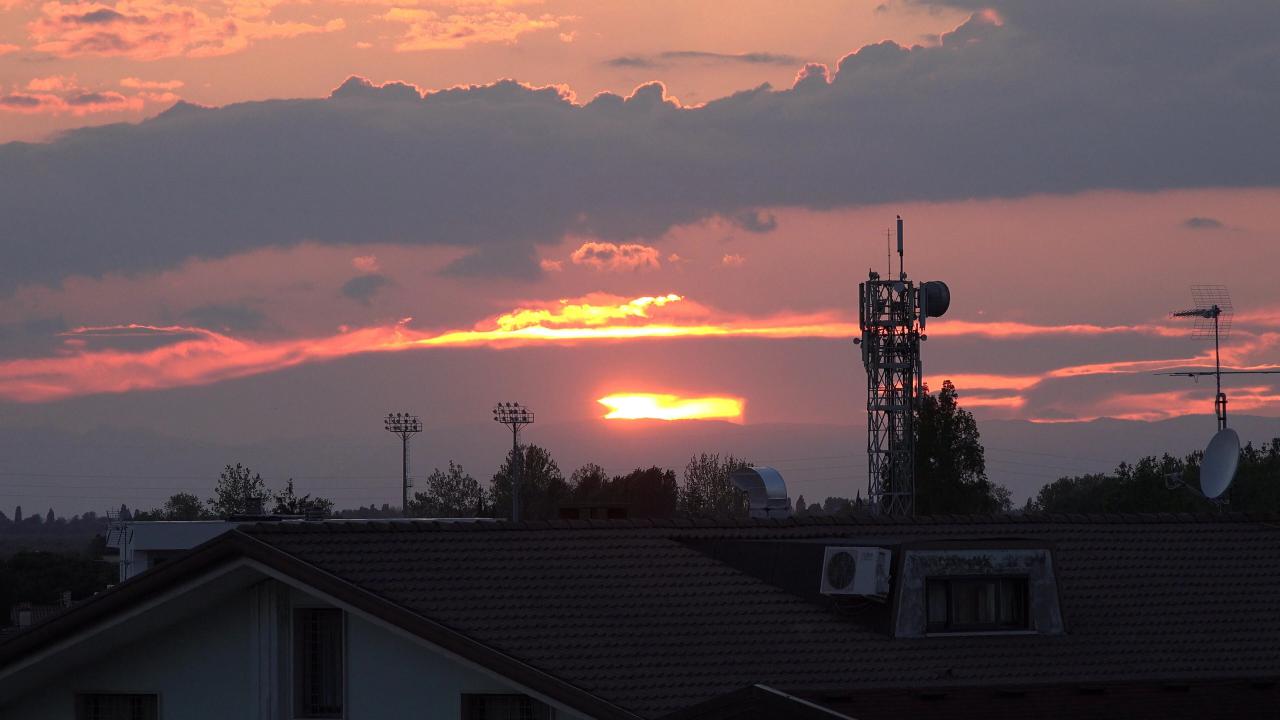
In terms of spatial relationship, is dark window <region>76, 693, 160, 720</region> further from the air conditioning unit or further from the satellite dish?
the satellite dish

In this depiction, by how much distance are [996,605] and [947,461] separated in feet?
252

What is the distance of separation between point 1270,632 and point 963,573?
5240 mm

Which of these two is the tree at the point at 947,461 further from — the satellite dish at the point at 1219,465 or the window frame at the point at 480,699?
the window frame at the point at 480,699

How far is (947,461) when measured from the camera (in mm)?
104500

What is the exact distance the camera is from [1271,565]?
31344 millimetres

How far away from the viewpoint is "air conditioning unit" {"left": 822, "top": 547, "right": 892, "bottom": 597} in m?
27.2

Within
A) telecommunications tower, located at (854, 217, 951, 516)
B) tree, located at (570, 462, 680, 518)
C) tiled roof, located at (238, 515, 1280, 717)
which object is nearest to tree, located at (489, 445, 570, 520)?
tree, located at (570, 462, 680, 518)

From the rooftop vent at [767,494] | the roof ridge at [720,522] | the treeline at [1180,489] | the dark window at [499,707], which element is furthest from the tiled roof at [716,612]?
the treeline at [1180,489]

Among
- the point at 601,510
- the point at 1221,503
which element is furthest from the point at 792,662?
the point at 1221,503

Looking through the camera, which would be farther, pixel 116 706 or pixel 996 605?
pixel 996 605

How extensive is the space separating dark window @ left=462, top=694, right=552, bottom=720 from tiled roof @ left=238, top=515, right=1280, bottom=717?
68 centimetres

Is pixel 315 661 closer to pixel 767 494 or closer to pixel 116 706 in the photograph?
pixel 116 706

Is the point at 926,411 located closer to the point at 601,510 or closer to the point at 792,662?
the point at 601,510

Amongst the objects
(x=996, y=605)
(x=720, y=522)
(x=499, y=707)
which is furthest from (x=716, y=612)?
(x=996, y=605)
